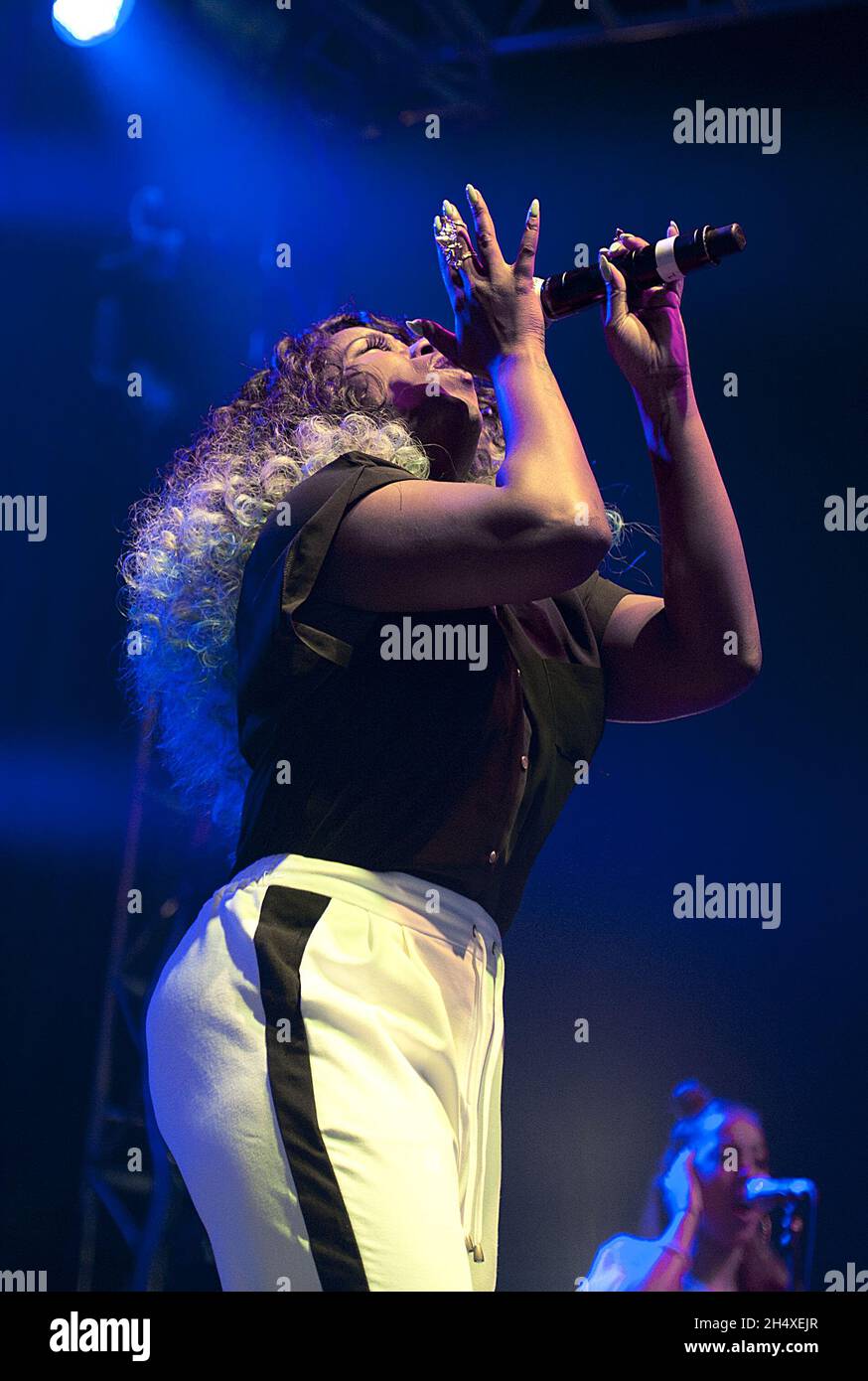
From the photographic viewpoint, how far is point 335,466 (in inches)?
53.5

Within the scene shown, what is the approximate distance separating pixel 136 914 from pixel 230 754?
130cm

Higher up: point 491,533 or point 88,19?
point 88,19

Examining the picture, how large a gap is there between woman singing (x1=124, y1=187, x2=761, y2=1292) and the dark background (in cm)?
116

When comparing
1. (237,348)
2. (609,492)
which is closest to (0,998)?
(237,348)

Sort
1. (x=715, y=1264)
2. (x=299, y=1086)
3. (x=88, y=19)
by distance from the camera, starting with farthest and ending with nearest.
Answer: (x=88, y=19) < (x=715, y=1264) < (x=299, y=1086)

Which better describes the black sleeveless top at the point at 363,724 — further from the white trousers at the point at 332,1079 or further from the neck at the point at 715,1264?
the neck at the point at 715,1264

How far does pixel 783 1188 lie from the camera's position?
264 centimetres

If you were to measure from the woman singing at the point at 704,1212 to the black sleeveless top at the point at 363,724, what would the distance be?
57.2 inches

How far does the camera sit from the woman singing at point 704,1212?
2.57 meters

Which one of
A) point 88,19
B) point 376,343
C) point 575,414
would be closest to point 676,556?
point 376,343

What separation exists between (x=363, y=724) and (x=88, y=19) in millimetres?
2082

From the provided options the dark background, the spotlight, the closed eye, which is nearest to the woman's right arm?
the closed eye

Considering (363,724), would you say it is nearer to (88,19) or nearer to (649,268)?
(649,268)
